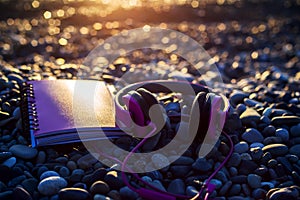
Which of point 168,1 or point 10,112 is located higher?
point 168,1

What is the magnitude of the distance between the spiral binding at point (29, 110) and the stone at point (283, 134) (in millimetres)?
1802

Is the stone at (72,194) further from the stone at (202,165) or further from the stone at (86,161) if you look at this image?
the stone at (202,165)

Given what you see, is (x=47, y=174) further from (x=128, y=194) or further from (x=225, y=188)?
(x=225, y=188)

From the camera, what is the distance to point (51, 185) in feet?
8.46

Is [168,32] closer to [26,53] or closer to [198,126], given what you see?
[26,53]

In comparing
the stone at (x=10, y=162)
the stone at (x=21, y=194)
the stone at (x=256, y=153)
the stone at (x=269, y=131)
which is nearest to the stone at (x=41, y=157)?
the stone at (x=10, y=162)

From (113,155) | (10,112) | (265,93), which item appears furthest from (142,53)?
(113,155)

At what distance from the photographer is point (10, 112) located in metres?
3.51

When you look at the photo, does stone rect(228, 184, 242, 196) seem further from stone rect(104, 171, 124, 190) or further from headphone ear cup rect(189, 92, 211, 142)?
stone rect(104, 171, 124, 190)

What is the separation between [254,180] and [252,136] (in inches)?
22.3

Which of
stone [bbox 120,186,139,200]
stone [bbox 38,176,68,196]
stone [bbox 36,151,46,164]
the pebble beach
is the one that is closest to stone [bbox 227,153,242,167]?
the pebble beach

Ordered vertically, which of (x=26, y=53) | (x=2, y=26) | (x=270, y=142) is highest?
(x=2, y=26)

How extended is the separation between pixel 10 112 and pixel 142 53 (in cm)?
352

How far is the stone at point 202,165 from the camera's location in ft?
9.21
